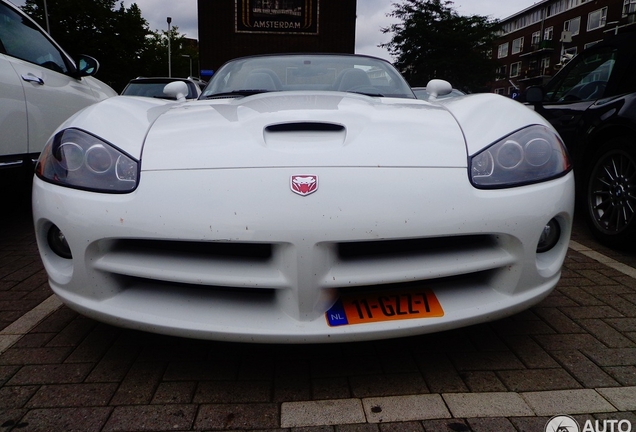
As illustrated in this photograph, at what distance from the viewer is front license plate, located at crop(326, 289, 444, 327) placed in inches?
64.6

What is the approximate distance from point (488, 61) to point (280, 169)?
32424 mm

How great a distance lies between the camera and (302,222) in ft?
5.08

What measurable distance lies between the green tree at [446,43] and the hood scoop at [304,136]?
29723 mm

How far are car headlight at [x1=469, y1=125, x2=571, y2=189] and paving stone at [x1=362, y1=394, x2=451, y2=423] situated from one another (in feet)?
2.44

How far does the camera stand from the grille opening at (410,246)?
1.70 m

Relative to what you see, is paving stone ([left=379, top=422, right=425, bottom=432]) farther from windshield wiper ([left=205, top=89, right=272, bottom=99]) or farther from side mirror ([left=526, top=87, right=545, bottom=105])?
side mirror ([left=526, top=87, right=545, bottom=105])

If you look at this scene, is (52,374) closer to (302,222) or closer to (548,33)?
(302,222)

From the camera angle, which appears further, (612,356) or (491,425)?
(612,356)

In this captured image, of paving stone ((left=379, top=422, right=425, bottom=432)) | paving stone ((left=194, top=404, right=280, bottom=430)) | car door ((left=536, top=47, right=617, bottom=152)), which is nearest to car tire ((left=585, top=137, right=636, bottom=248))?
car door ((left=536, top=47, right=617, bottom=152))

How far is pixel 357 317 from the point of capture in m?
1.64

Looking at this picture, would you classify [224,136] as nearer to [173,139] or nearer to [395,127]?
[173,139]

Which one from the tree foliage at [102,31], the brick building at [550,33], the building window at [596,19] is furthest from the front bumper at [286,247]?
the building window at [596,19]

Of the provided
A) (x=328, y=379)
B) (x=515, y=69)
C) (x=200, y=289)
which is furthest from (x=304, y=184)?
(x=515, y=69)

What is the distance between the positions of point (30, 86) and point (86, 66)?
3.15ft
